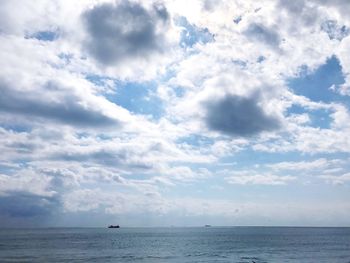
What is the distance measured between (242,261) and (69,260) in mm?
40724

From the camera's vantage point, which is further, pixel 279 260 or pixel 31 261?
pixel 279 260

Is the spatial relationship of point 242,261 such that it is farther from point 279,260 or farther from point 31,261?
point 31,261

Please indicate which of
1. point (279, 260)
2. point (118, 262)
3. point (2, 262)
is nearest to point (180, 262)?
point (118, 262)

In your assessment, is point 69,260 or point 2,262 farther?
point 69,260

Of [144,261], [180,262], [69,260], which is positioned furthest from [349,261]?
[69,260]

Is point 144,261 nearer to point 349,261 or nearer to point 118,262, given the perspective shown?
point 118,262

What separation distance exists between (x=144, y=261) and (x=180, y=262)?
28.3ft

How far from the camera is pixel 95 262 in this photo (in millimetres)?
88000

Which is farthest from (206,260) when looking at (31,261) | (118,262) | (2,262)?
(2,262)

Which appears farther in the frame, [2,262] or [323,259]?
[323,259]

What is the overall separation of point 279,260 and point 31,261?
190 feet

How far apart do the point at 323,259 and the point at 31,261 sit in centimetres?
6903

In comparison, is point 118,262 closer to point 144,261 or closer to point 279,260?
point 144,261

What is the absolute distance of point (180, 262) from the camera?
293 ft
